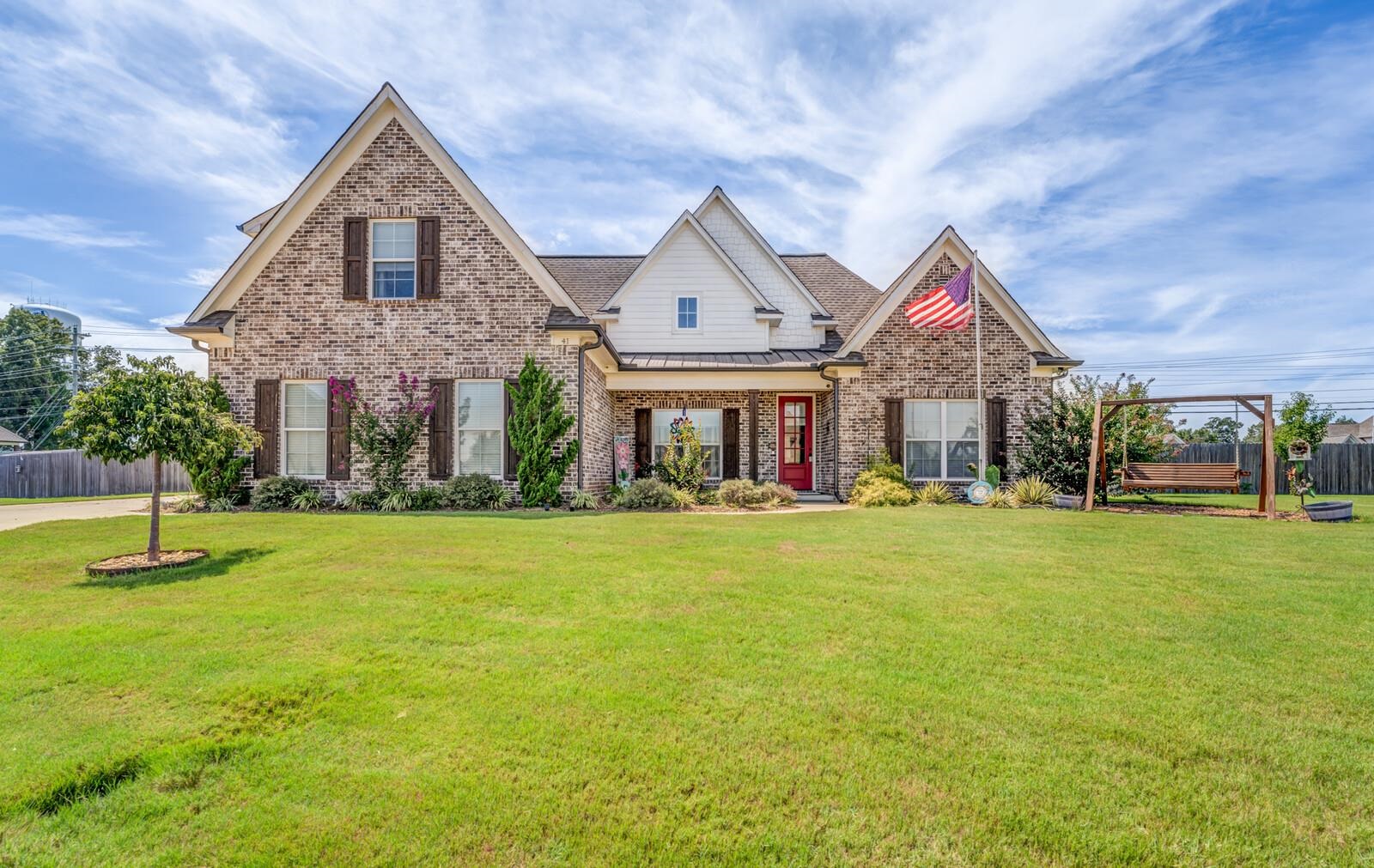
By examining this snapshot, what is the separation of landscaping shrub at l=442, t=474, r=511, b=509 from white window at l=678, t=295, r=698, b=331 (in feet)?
23.3

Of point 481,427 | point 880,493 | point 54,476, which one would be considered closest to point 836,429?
point 880,493

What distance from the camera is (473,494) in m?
11.8

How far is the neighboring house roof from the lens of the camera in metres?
17.8

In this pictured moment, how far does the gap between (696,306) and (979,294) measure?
6975 millimetres

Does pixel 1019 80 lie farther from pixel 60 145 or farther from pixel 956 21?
pixel 60 145

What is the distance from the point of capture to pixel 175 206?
12938 millimetres

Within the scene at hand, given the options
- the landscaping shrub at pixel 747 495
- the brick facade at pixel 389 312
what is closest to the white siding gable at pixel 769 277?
the landscaping shrub at pixel 747 495

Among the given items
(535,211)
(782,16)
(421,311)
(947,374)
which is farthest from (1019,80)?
(421,311)

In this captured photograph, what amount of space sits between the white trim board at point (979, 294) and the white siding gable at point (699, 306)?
3074 mm

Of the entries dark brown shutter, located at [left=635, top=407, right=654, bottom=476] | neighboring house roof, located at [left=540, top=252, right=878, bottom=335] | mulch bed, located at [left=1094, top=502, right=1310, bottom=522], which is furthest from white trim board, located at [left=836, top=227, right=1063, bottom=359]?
dark brown shutter, located at [left=635, top=407, right=654, bottom=476]

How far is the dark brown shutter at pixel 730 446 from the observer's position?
15.9m

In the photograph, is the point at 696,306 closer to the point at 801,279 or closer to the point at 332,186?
the point at 801,279

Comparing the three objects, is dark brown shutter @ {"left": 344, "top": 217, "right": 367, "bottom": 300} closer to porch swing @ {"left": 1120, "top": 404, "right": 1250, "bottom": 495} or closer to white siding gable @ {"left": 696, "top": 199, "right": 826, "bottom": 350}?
white siding gable @ {"left": 696, "top": 199, "right": 826, "bottom": 350}

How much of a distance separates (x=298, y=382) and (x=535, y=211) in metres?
6.74
